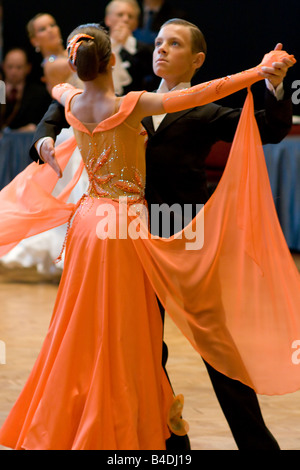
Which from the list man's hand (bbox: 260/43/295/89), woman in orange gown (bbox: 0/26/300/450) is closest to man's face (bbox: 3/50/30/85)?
woman in orange gown (bbox: 0/26/300/450)

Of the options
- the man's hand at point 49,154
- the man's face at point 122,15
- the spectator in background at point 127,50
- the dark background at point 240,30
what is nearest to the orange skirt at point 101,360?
the man's hand at point 49,154

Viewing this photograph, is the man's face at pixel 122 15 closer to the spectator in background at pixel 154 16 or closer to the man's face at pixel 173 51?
the spectator in background at pixel 154 16

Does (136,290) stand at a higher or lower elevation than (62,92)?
lower

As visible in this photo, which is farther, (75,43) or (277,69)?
(75,43)

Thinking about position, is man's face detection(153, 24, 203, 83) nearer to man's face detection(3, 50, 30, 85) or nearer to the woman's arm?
the woman's arm

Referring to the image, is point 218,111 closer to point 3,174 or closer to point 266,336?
point 266,336

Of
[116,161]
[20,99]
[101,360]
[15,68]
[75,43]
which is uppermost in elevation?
[15,68]

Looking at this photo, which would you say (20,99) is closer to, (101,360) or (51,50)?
(51,50)

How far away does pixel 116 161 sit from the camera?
2.14 metres

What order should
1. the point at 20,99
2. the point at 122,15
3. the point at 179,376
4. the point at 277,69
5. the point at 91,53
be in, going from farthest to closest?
the point at 20,99
the point at 122,15
the point at 179,376
the point at 91,53
the point at 277,69

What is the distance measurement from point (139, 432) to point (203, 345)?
30 centimetres

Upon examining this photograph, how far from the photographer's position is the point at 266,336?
2.13 metres

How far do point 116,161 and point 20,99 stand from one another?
214 inches

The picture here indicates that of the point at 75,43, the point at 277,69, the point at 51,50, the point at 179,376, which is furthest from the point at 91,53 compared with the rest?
the point at 51,50
